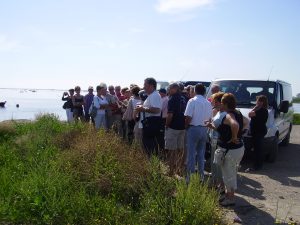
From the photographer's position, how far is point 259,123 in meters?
9.12

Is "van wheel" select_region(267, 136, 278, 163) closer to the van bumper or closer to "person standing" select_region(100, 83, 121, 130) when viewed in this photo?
the van bumper

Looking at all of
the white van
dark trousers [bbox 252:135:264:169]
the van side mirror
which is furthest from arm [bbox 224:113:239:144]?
the van side mirror

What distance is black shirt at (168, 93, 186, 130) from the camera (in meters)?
7.63

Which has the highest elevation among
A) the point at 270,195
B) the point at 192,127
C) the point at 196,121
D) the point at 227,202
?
the point at 196,121

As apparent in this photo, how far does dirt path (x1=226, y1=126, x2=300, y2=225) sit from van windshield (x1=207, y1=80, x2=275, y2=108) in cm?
163

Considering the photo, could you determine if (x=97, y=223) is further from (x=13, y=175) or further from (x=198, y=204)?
(x=13, y=175)

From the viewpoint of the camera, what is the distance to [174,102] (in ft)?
25.1

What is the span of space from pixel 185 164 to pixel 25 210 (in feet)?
10.8

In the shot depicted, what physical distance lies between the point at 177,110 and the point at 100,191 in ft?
8.21

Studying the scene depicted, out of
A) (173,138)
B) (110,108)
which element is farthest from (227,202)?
(110,108)

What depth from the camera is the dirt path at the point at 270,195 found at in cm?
589

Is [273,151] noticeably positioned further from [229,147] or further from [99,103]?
[99,103]

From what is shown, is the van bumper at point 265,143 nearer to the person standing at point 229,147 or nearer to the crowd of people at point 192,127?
the crowd of people at point 192,127

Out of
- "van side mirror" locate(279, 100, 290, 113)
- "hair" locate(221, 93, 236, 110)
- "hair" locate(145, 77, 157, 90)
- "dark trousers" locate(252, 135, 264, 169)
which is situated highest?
"hair" locate(145, 77, 157, 90)
